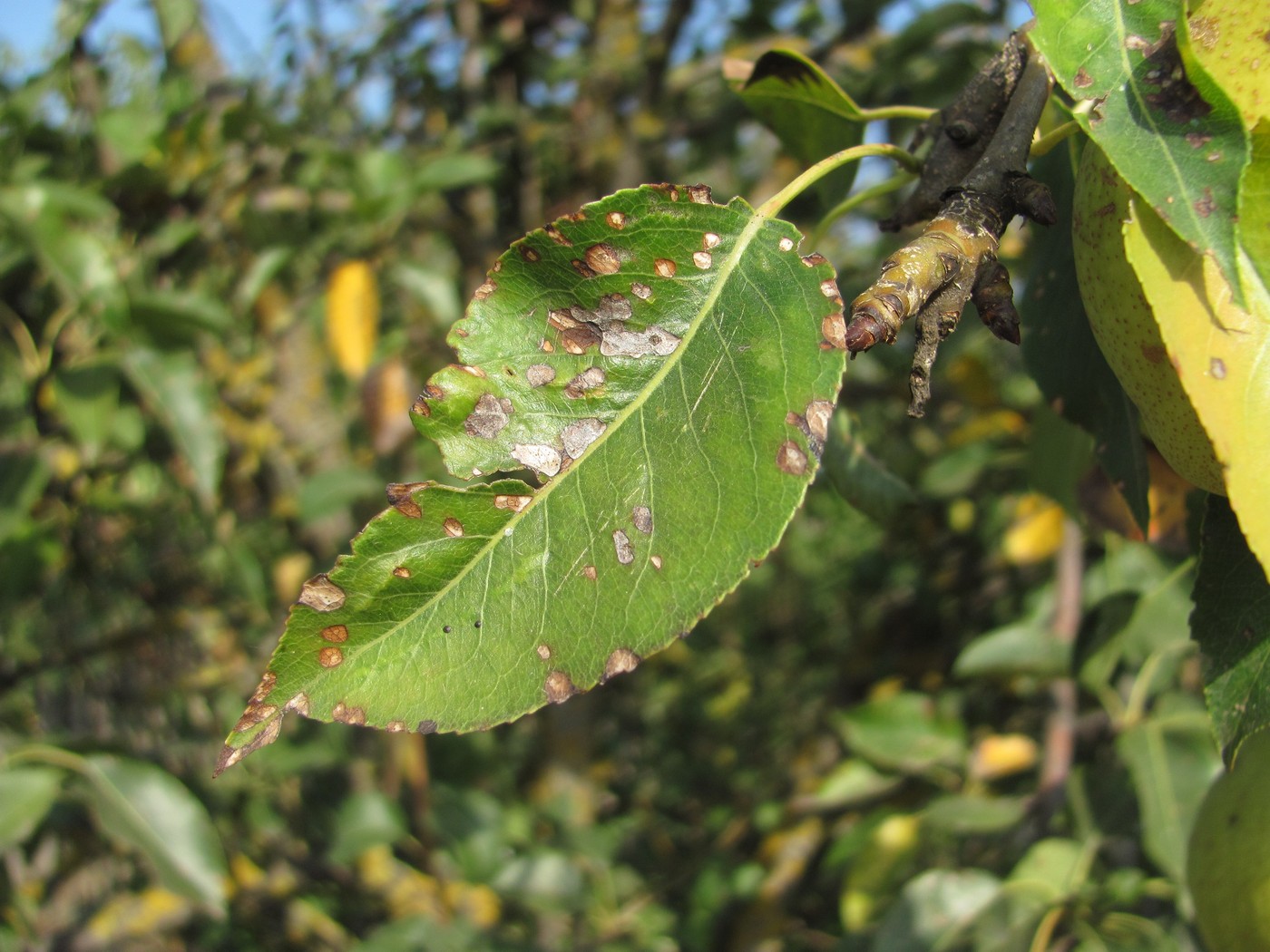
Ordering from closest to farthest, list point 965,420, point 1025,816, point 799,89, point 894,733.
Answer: point 799,89 → point 1025,816 → point 894,733 → point 965,420

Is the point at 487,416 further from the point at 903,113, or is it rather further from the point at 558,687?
the point at 903,113

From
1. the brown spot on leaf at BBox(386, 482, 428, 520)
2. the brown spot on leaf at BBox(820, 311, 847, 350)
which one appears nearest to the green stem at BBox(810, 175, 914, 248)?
the brown spot on leaf at BBox(820, 311, 847, 350)

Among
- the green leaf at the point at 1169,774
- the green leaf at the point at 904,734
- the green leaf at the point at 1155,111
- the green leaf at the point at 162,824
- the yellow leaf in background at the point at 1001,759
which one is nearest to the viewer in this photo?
the green leaf at the point at 1155,111

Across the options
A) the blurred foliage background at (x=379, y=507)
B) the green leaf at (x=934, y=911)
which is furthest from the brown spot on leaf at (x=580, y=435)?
the green leaf at (x=934, y=911)

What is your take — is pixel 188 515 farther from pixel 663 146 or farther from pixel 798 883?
pixel 798 883

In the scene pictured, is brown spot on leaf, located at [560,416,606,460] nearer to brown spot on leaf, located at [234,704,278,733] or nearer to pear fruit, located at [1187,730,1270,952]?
brown spot on leaf, located at [234,704,278,733]

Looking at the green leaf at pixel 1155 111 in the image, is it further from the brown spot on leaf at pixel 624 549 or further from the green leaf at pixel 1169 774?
the green leaf at pixel 1169 774

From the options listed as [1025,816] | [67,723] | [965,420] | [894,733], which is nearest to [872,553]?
[965,420]
